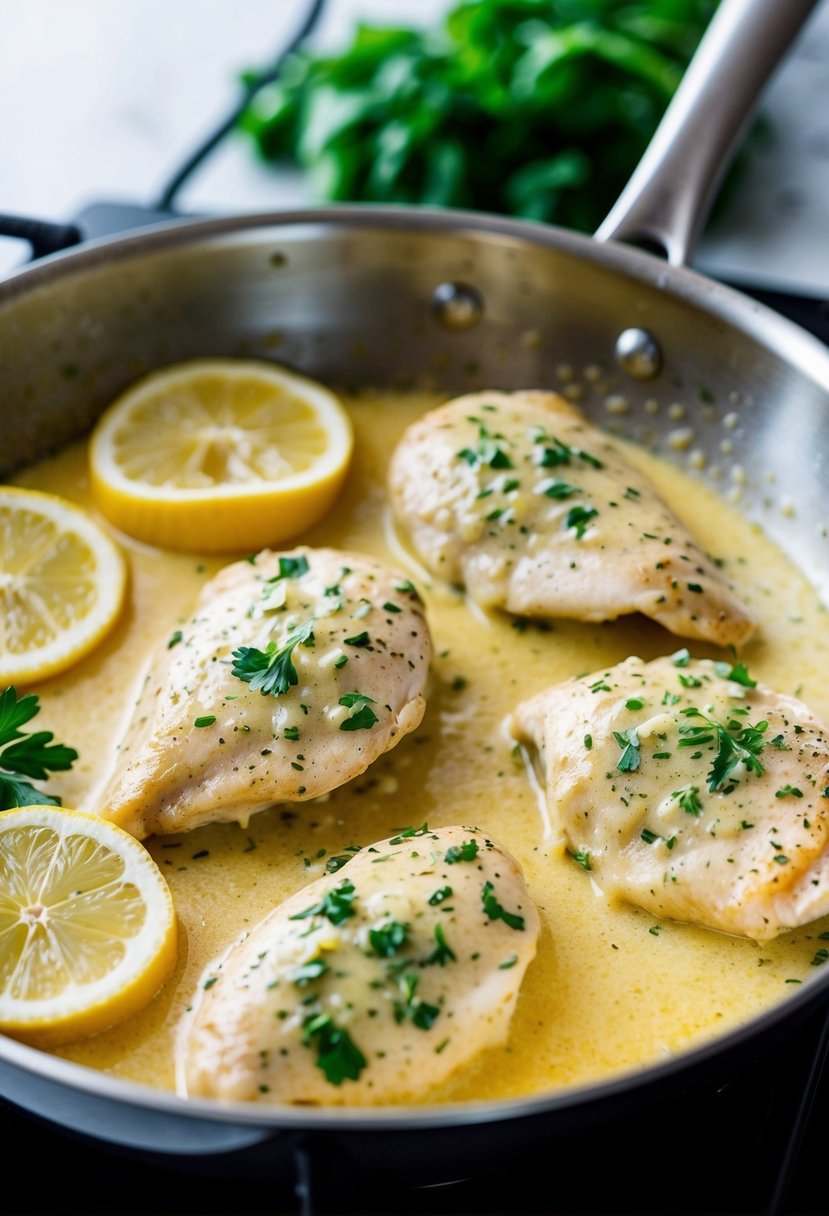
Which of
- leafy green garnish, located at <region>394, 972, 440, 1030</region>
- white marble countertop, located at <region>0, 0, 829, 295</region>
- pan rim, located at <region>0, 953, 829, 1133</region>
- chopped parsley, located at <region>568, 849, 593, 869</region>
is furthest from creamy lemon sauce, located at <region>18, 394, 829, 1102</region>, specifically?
white marble countertop, located at <region>0, 0, 829, 295</region>

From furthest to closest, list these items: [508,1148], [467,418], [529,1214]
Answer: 1. [467,418]
2. [529,1214]
3. [508,1148]

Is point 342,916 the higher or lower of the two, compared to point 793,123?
lower

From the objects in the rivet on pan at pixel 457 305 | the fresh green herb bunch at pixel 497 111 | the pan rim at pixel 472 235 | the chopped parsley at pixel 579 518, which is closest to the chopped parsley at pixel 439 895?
the chopped parsley at pixel 579 518

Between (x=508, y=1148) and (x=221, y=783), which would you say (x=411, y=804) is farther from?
(x=508, y=1148)

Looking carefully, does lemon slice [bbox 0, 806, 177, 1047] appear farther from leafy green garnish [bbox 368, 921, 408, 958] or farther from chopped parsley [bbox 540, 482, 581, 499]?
chopped parsley [bbox 540, 482, 581, 499]

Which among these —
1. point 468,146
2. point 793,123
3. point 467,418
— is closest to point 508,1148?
point 467,418

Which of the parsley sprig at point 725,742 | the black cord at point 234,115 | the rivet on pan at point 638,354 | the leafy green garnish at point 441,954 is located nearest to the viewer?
the leafy green garnish at point 441,954

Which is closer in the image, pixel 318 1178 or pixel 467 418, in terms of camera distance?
pixel 318 1178

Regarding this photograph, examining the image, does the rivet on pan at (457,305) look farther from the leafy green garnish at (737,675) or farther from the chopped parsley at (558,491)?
the leafy green garnish at (737,675)
